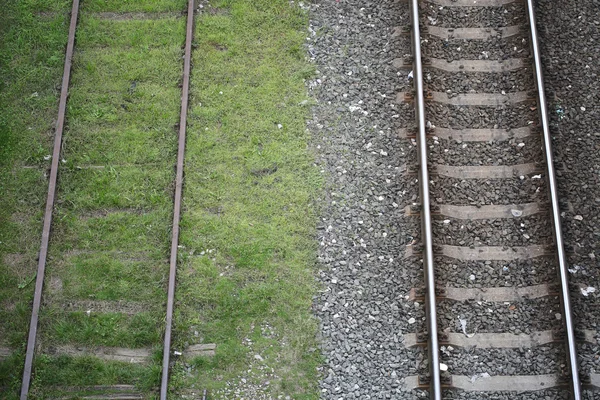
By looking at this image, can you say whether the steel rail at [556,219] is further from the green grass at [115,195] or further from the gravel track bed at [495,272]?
the green grass at [115,195]

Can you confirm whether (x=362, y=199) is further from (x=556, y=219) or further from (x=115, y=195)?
(x=115, y=195)

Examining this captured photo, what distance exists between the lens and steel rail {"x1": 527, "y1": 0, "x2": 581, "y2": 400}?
6938 millimetres

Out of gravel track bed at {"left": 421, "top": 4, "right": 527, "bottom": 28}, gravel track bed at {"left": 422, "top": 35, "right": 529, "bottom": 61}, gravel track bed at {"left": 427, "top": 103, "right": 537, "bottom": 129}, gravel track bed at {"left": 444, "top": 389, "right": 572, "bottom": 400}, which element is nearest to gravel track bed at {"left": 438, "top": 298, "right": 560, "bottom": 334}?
gravel track bed at {"left": 444, "top": 389, "right": 572, "bottom": 400}

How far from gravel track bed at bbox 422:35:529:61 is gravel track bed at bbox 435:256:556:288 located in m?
2.57

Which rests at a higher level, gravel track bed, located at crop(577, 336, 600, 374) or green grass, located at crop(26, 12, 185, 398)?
green grass, located at crop(26, 12, 185, 398)

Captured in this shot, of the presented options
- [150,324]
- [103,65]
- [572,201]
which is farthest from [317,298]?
[103,65]

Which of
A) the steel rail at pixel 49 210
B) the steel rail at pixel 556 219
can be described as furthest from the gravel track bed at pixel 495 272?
the steel rail at pixel 49 210

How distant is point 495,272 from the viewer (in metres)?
7.54

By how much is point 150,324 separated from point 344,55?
394cm

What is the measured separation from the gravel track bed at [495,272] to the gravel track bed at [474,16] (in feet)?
10.0

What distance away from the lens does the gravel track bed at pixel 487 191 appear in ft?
25.6

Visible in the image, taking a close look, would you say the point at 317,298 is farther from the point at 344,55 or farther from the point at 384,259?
the point at 344,55

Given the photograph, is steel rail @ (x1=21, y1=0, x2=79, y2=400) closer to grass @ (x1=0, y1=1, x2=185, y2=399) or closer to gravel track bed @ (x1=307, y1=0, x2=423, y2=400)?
grass @ (x1=0, y1=1, x2=185, y2=399)

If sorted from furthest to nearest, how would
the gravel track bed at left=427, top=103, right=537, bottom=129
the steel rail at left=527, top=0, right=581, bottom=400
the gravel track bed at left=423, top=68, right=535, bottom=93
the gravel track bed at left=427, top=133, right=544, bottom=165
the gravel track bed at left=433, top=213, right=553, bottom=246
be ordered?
the gravel track bed at left=423, top=68, right=535, bottom=93
the gravel track bed at left=427, top=103, right=537, bottom=129
the gravel track bed at left=427, top=133, right=544, bottom=165
the gravel track bed at left=433, top=213, right=553, bottom=246
the steel rail at left=527, top=0, right=581, bottom=400
